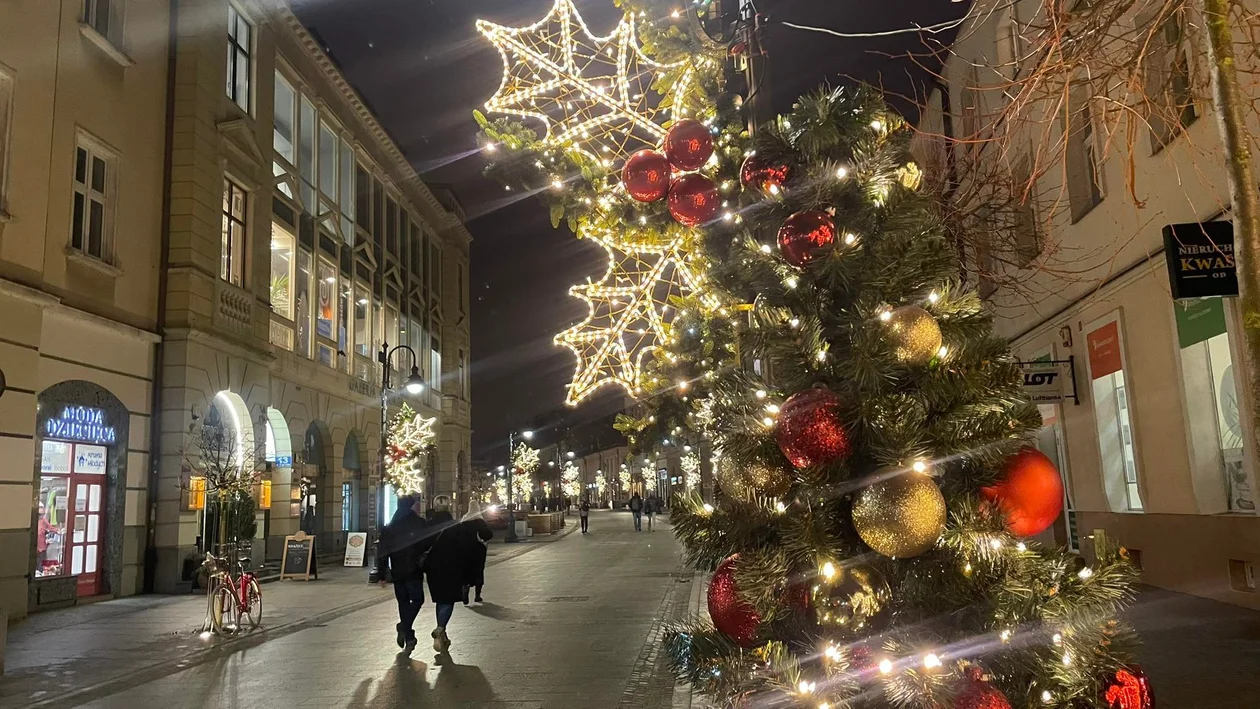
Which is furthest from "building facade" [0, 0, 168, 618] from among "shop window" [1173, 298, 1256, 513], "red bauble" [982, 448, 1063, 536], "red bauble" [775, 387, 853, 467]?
"shop window" [1173, 298, 1256, 513]

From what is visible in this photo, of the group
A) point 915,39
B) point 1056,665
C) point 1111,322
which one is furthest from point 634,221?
point 1111,322

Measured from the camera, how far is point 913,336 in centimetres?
342

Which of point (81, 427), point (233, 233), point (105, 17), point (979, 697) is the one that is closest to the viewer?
point (979, 697)

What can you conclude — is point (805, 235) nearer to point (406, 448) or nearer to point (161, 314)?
point (161, 314)

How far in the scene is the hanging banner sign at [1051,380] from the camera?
15.3 meters

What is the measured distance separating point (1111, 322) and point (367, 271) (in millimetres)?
25472

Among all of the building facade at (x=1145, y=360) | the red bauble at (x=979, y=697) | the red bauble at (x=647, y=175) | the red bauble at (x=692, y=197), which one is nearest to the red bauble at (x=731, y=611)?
the red bauble at (x=979, y=697)

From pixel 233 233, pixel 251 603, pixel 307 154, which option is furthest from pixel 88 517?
pixel 307 154

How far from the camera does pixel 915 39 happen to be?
11969 millimetres

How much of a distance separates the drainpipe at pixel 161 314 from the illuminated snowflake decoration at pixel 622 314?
1466cm

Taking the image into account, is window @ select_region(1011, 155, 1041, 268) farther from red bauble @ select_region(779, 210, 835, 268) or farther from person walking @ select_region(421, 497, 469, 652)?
person walking @ select_region(421, 497, 469, 652)

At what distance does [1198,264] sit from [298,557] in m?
18.9

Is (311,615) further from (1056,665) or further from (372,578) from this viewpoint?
(1056,665)

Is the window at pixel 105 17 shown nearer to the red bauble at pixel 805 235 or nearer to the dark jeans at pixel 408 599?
the dark jeans at pixel 408 599
